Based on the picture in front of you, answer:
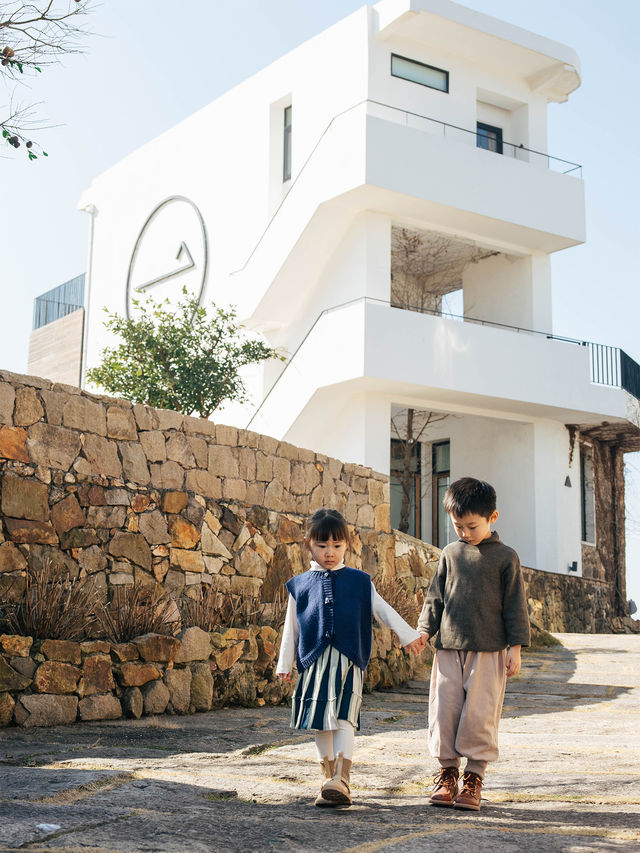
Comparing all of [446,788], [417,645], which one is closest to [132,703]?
[417,645]

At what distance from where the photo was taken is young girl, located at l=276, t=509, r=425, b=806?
445cm

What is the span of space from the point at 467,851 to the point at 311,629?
4.69ft

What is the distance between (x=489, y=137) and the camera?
65.8 ft

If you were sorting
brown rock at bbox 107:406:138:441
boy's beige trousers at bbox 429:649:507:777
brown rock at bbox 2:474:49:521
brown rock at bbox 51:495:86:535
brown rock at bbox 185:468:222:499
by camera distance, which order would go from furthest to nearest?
brown rock at bbox 185:468:222:499 < brown rock at bbox 107:406:138:441 < brown rock at bbox 51:495:86:535 < brown rock at bbox 2:474:49:521 < boy's beige trousers at bbox 429:649:507:777

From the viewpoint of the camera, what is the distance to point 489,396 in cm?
1783

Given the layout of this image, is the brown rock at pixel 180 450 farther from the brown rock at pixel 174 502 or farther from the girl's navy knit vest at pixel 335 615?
the girl's navy knit vest at pixel 335 615

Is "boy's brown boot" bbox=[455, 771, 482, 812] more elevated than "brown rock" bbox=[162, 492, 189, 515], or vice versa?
"brown rock" bbox=[162, 492, 189, 515]

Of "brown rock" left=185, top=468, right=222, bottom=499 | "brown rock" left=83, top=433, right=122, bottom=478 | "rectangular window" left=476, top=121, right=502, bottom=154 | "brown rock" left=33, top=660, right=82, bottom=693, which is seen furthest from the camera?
"rectangular window" left=476, top=121, right=502, bottom=154

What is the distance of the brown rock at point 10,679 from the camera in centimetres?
661

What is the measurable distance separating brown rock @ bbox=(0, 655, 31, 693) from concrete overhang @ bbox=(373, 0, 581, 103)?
1415cm

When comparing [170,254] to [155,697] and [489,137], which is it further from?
[155,697]

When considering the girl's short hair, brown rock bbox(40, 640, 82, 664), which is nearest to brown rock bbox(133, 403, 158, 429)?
brown rock bbox(40, 640, 82, 664)

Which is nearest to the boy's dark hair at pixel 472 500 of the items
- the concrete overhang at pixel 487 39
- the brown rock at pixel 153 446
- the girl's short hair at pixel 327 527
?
the girl's short hair at pixel 327 527

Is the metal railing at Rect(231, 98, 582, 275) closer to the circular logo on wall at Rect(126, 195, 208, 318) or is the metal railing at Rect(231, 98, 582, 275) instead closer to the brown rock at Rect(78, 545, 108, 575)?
the circular logo on wall at Rect(126, 195, 208, 318)
